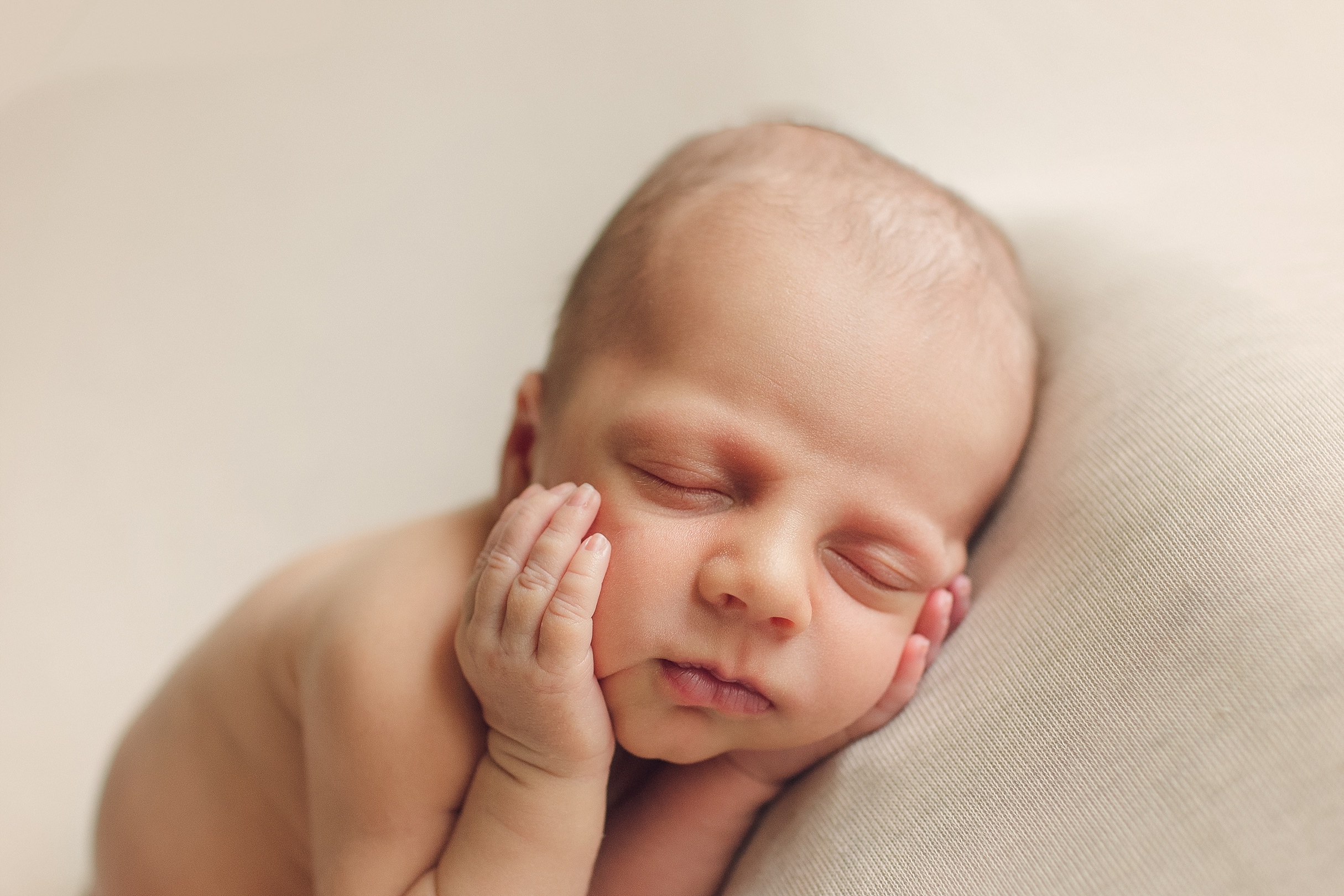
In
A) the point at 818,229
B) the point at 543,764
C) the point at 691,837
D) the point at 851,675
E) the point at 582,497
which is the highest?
the point at 818,229

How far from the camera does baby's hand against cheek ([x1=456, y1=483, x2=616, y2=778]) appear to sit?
795 millimetres

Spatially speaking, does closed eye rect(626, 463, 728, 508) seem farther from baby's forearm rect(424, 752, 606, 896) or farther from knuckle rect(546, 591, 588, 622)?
baby's forearm rect(424, 752, 606, 896)

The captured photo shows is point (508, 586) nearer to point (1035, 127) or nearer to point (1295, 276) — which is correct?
point (1295, 276)

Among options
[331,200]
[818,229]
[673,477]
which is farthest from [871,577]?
[331,200]

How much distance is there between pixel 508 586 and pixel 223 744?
0.47 meters

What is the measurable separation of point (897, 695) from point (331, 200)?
1297 millimetres

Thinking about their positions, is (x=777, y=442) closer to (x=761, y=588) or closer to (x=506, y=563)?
(x=761, y=588)

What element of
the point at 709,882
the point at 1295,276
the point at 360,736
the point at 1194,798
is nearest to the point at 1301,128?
the point at 1295,276

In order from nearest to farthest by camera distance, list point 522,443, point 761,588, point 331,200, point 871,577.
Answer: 1. point 761,588
2. point 871,577
3. point 522,443
4. point 331,200

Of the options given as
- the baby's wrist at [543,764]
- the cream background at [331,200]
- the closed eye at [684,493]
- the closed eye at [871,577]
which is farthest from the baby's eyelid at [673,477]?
the cream background at [331,200]

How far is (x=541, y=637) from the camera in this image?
0.80 metres

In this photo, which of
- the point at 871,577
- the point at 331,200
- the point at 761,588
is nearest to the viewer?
the point at 761,588

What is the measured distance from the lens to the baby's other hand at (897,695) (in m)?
0.91

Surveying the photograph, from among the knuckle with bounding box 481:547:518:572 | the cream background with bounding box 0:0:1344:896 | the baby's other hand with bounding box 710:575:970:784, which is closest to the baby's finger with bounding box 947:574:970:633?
the baby's other hand with bounding box 710:575:970:784
